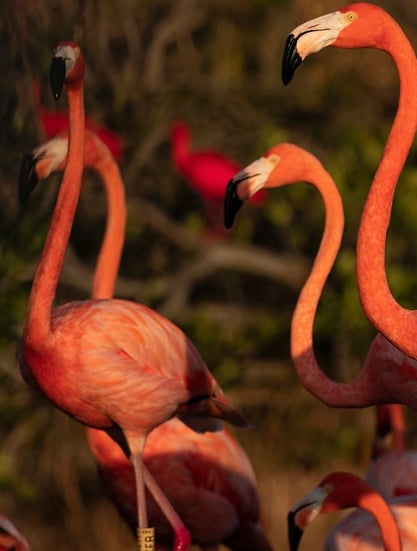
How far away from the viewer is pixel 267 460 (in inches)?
331

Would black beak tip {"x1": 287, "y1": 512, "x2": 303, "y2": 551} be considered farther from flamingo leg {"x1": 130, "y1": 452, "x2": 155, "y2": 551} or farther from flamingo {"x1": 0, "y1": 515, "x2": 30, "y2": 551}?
flamingo {"x1": 0, "y1": 515, "x2": 30, "y2": 551}

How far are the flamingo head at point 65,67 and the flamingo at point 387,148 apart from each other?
86 cm

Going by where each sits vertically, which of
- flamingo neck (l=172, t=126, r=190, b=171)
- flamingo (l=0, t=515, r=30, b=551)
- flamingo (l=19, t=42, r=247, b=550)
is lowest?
flamingo (l=0, t=515, r=30, b=551)

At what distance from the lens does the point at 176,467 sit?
16.7 ft

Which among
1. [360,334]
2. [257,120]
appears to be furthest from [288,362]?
[257,120]

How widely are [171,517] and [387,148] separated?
1494mm

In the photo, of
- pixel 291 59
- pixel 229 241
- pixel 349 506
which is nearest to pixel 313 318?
pixel 349 506

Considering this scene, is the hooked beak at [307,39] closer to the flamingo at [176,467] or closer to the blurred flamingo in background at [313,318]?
the blurred flamingo in background at [313,318]

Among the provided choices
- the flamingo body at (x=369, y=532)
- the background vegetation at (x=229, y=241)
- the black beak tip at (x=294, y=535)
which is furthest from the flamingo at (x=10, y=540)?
the background vegetation at (x=229, y=241)

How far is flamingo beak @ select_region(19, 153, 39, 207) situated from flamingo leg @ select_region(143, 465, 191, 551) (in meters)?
0.93

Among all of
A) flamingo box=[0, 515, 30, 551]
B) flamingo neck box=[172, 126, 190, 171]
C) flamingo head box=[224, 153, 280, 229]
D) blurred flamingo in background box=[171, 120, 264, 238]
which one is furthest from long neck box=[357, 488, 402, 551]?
flamingo neck box=[172, 126, 190, 171]

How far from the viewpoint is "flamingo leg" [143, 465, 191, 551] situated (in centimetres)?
461

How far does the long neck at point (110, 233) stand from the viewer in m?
5.11

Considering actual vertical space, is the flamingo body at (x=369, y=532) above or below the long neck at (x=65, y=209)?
below
